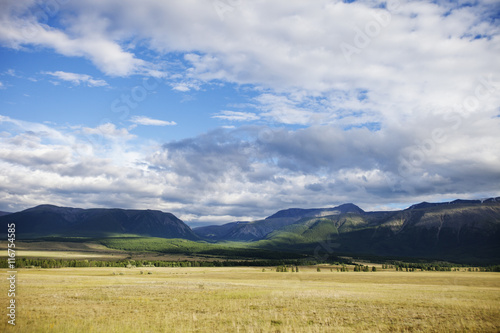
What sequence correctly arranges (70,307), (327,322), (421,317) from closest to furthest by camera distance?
(327,322) → (421,317) → (70,307)

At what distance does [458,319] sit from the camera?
27594mm

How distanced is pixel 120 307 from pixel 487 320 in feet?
112

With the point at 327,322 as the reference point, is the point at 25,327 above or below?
above

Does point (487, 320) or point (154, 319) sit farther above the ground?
point (154, 319)

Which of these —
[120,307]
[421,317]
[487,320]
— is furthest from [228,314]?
[487,320]

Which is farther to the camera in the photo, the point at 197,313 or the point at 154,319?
the point at 197,313

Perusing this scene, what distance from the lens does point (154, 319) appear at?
2644cm

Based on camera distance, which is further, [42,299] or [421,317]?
[42,299]

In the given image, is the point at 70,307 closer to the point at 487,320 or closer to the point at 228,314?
the point at 228,314

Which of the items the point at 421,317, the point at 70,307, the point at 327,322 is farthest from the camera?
the point at 70,307

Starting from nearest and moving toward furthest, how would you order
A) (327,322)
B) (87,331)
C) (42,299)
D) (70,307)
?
1. (87,331)
2. (327,322)
3. (70,307)
4. (42,299)

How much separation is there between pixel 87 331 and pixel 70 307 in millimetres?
12874

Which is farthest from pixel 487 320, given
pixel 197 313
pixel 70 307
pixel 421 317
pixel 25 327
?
pixel 70 307

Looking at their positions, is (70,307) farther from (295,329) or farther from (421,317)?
(421,317)
